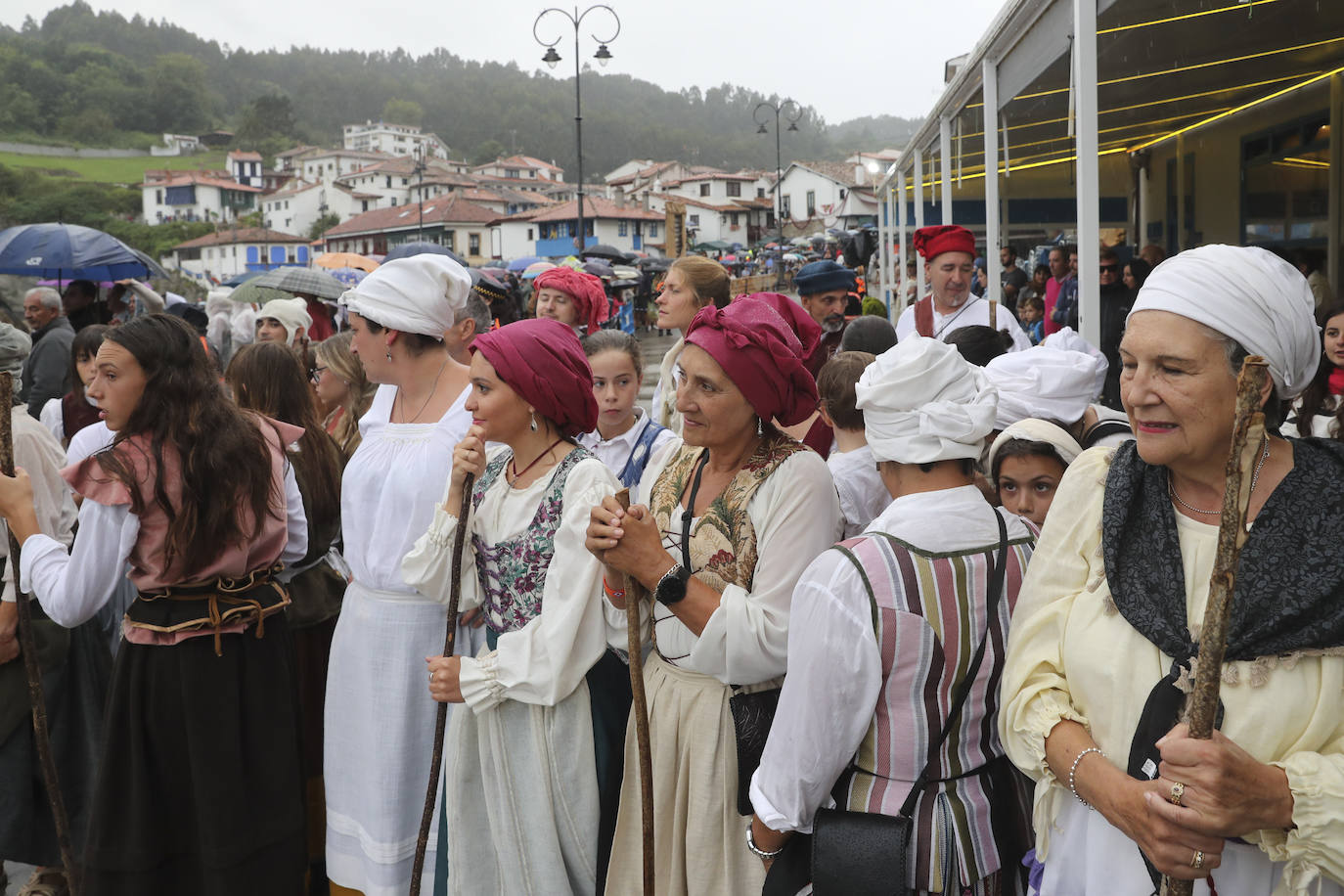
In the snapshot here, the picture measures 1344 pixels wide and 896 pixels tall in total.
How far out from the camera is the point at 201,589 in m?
3.74

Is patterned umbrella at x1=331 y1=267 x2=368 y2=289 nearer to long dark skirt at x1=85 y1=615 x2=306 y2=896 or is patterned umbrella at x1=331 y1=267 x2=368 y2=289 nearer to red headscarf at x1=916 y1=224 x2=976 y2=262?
red headscarf at x1=916 y1=224 x2=976 y2=262

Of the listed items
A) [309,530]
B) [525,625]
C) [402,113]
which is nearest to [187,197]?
[402,113]

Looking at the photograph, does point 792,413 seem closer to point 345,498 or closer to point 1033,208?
point 345,498

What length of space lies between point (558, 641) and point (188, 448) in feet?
5.19

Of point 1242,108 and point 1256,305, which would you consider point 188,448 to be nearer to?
point 1256,305

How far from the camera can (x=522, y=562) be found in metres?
3.18

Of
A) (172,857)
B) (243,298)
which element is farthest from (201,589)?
(243,298)

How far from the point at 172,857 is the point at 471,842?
1.28m

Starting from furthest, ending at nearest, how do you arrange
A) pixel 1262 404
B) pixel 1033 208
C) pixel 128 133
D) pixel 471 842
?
1. pixel 128 133
2. pixel 1033 208
3. pixel 471 842
4. pixel 1262 404

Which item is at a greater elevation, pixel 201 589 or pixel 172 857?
pixel 201 589

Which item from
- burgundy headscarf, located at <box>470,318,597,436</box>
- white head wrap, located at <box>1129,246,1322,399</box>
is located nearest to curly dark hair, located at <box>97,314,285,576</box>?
burgundy headscarf, located at <box>470,318,597,436</box>

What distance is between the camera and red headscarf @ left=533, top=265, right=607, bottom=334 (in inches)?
231

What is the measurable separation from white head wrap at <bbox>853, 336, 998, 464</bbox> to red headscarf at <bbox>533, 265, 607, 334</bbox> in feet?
11.5

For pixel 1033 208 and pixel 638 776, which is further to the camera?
pixel 1033 208
